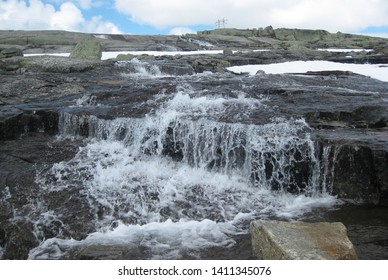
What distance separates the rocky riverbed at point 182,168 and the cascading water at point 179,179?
0.03 metres

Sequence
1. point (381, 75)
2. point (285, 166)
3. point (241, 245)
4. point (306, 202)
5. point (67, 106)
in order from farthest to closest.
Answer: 1. point (381, 75)
2. point (67, 106)
3. point (285, 166)
4. point (306, 202)
5. point (241, 245)

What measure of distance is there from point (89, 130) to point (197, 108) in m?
3.36

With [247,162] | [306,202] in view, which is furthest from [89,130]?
[306,202]

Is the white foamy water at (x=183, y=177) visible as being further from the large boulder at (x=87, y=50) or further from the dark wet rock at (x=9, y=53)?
the dark wet rock at (x=9, y=53)

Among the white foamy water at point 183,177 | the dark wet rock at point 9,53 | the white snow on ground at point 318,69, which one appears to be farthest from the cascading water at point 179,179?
the dark wet rock at point 9,53

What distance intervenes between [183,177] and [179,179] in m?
0.16

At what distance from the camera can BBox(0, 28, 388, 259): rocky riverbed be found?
6312mm

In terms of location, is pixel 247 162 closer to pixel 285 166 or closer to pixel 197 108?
pixel 285 166

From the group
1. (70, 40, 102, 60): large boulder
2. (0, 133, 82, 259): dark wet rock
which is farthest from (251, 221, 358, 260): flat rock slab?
(70, 40, 102, 60): large boulder

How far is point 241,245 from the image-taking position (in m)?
5.83

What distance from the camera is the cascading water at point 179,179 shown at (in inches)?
252

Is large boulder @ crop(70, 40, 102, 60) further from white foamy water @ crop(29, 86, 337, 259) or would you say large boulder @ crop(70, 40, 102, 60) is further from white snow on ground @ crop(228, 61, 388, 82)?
white foamy water @ crop(29, 86, 337, 259)
